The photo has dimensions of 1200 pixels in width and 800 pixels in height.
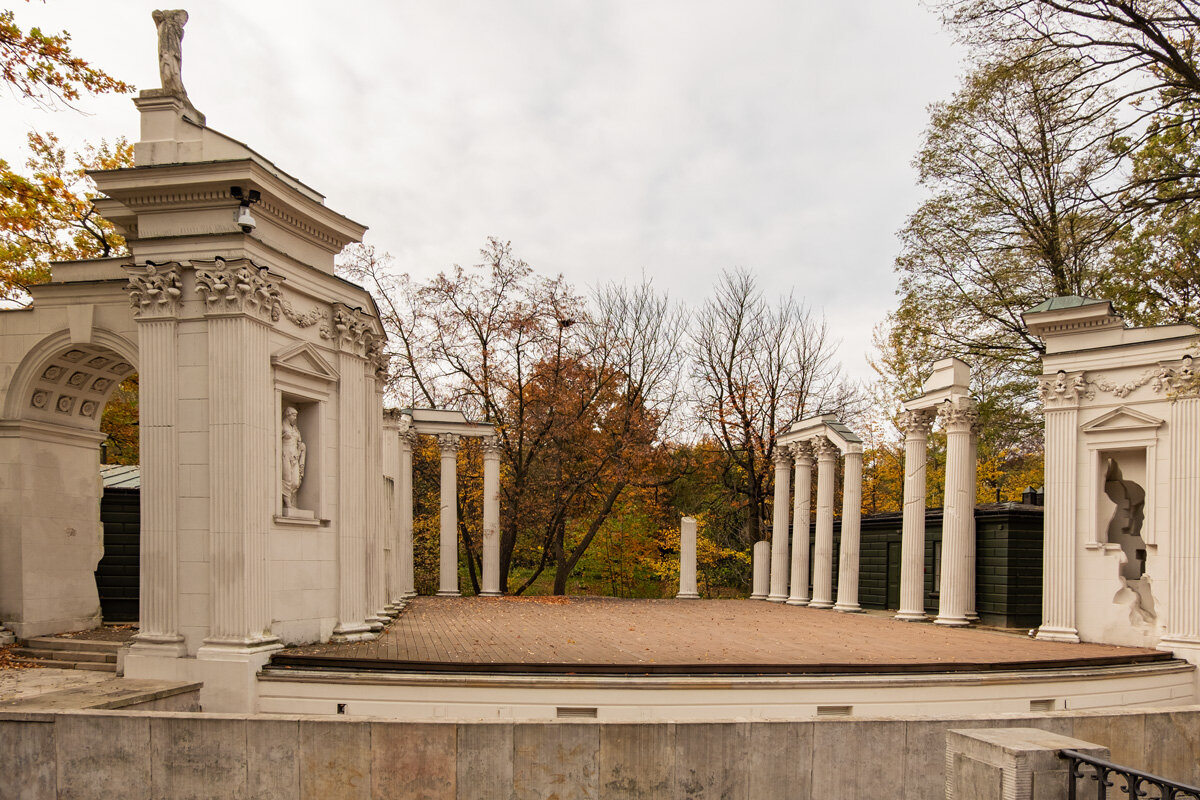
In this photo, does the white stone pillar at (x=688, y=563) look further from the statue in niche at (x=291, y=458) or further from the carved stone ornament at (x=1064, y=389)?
the statue in niche at (x=291, y=458)

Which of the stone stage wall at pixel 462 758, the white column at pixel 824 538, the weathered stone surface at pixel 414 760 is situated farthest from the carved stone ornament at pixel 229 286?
the white column at pixel 824 538

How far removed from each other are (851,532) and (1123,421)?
32.2 feet

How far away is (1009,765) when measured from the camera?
6160mm

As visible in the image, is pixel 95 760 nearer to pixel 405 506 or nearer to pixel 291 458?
pixel 291 458

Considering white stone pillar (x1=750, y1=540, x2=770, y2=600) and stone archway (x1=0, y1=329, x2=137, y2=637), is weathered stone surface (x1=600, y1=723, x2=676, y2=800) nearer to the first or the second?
stone archway (x1=0, y1=329, x2=137, y2=637)

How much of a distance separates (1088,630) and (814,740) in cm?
1419

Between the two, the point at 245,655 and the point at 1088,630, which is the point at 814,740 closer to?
the point at 245,655

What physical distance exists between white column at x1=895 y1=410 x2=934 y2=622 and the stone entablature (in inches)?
170

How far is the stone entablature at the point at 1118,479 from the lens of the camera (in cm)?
1792

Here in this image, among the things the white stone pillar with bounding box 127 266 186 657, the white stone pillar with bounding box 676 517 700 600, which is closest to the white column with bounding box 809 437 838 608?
the white stone pillar with bounding box 676 517 700 600

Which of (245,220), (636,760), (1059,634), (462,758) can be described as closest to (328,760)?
(462,758)

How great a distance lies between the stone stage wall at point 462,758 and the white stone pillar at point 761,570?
84.8 ft

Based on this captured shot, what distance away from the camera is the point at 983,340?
95.2ft

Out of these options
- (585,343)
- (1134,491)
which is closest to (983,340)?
(1134,491)
